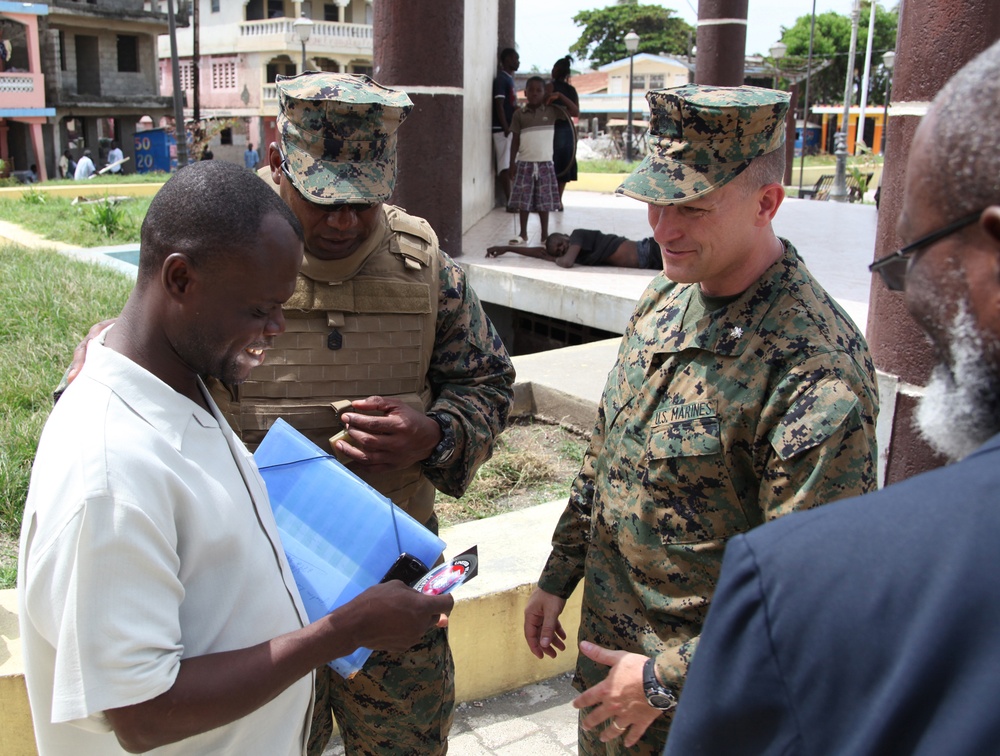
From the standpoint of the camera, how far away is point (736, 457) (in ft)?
5.84

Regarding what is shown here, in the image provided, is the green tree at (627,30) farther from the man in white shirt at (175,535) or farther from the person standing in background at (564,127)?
the man in white shirt at (175,535)

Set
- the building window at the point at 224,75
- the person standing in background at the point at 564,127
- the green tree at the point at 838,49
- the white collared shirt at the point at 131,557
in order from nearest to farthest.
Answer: the white collared shirt at the point at 131,557 < the person standing in background at the point at 564,127 < the building window at the point at 224,75 < the green tree at the point at 838,49

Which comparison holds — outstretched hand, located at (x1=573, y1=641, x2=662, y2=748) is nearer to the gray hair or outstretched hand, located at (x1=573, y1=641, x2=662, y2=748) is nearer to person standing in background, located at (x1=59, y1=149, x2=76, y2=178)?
the gray hair

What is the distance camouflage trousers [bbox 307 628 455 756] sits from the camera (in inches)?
87.3

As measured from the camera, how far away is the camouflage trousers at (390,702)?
222cm

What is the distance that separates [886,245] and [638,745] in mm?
1974

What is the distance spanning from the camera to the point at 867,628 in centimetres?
76

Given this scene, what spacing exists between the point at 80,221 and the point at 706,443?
11701mm

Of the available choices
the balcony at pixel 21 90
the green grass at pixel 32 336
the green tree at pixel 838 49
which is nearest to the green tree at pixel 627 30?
the green tree at pixel 838 49

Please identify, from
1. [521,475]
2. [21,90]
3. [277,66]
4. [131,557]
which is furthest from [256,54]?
[131,557]

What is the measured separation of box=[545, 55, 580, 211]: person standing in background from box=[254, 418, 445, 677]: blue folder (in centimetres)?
733

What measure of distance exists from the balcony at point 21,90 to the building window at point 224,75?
14.1 meters

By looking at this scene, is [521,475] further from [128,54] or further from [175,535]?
[128,54]

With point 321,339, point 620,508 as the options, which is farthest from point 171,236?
point 620,508
